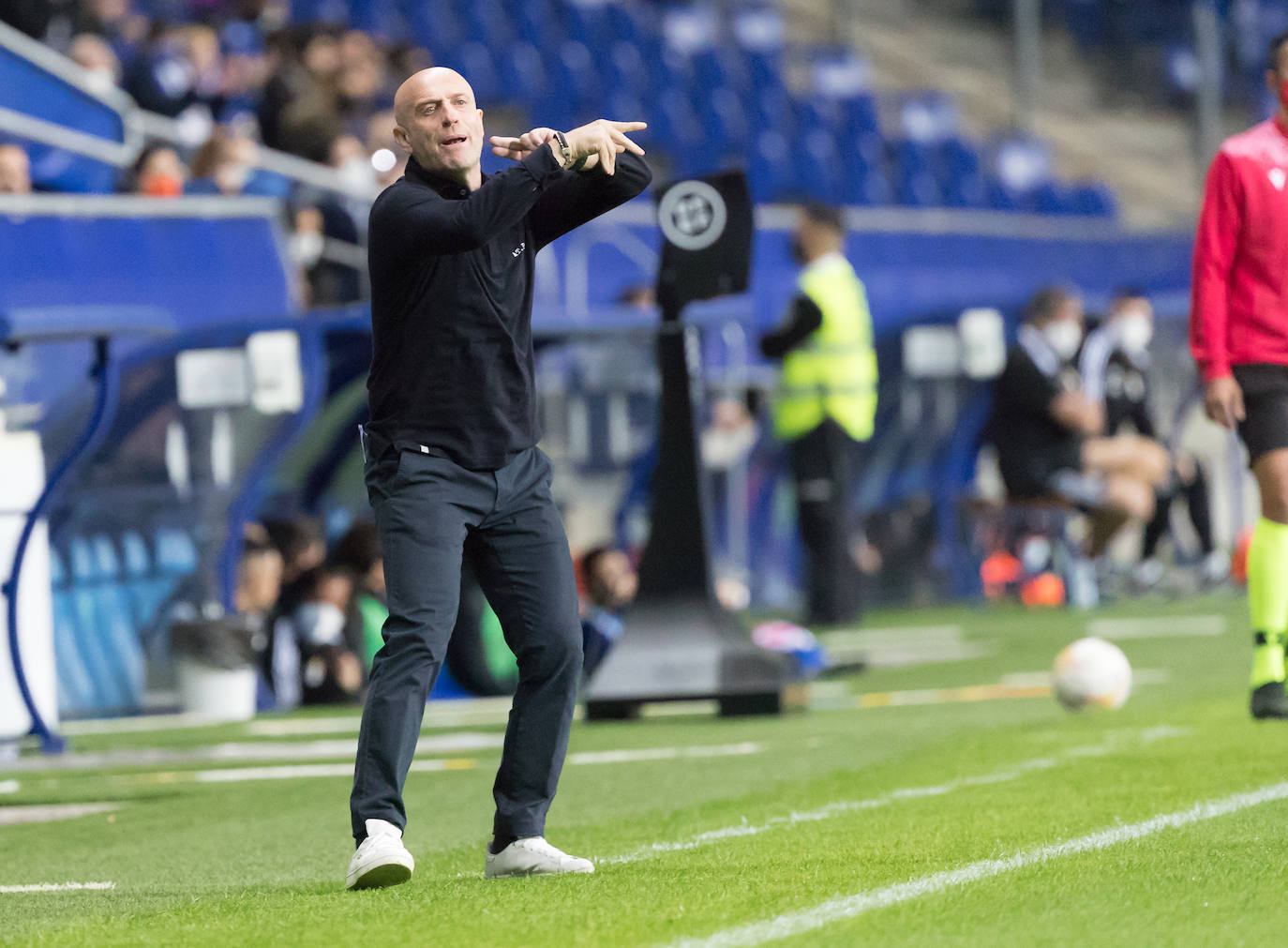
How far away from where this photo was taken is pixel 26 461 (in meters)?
8.53

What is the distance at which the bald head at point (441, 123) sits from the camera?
15.8 ft

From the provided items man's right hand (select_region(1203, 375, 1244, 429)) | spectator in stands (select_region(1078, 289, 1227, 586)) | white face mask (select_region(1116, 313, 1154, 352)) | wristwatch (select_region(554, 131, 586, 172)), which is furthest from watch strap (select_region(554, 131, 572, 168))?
white face mask (select_region(1116, 313, 1154, 352))

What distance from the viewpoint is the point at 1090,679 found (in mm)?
8289

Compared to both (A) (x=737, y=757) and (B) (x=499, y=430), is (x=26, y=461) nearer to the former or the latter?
(A) (x=737, y=757)

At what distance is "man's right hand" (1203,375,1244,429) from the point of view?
7137mm

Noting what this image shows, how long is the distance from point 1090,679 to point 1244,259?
1.77 m

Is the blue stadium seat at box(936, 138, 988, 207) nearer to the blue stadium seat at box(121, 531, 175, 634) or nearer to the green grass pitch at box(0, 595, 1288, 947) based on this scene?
the green grass pitch at box(0, 595, 1288, 947)

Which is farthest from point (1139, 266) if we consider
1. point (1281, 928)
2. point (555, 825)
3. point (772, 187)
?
point (1281, 928)

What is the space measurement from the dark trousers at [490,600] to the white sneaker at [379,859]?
0.10ft

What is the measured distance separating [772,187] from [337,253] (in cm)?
884

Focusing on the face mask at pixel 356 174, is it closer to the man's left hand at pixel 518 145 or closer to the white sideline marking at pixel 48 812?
the white sideline marking at pixel 48 812

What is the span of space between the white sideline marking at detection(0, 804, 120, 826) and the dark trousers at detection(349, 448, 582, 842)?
2.12 meters

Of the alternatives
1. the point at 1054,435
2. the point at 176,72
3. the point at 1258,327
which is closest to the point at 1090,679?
the point at 1258,327

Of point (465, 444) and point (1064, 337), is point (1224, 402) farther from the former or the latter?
point (1064, 337)
